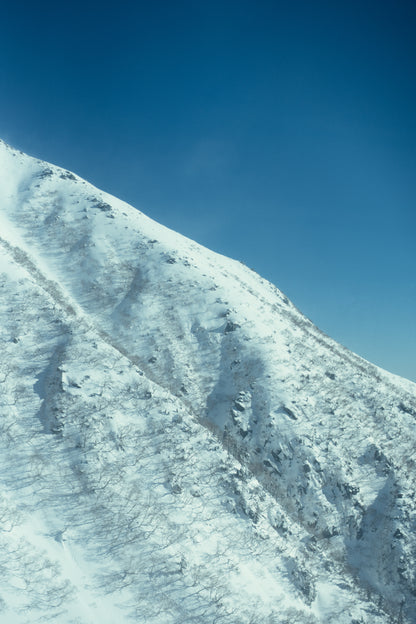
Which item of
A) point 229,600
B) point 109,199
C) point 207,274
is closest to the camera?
point 229,600

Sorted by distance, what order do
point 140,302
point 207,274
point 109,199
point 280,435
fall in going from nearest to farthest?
point 280,435 < point 140,302 < point 207,274 < point 109,199

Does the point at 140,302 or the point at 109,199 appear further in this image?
the point at 109,199

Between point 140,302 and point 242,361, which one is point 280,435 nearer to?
point 242,361

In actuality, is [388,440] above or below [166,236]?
below

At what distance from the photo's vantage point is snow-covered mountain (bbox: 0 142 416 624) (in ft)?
70.8

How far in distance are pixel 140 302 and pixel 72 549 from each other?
28985mm

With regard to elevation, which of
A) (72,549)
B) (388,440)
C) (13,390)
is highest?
(388,440)

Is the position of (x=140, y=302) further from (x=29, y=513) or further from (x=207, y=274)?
(x=29, y=513)

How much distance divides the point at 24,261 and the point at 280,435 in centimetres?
3640

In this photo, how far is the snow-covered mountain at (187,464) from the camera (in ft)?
70.8

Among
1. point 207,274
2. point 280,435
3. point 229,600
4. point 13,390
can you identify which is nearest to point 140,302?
point 207,274

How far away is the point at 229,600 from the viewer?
854 inches

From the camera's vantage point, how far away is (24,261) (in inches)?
1939

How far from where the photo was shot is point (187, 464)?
28.5 m
